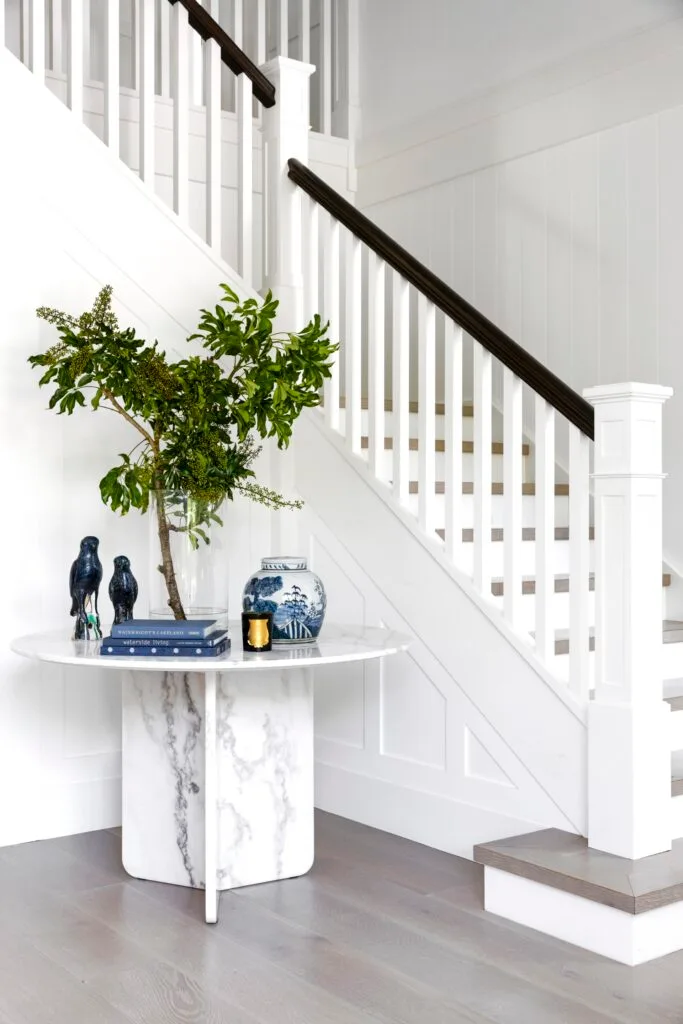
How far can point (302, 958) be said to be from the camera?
2.53 m

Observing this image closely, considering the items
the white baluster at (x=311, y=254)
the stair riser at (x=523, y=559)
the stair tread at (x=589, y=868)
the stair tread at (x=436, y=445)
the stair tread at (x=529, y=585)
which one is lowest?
the stair tread at (x=589, y=868)

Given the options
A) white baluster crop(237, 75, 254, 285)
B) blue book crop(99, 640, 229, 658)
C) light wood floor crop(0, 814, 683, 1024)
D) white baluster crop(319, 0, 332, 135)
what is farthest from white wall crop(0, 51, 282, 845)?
white baluster crop(319, 0, 332, 135)

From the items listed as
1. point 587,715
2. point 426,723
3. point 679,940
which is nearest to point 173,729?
point 426,723

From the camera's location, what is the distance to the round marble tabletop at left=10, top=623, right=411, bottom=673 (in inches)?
102

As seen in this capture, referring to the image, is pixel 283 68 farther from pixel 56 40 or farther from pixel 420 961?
pixel 420 961

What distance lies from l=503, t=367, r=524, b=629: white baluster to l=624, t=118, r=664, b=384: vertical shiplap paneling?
3.64ft

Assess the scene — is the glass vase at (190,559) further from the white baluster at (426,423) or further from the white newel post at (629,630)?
the white newel post at (629,630)

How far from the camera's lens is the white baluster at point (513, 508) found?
123 inches

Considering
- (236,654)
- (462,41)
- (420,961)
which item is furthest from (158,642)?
(462,41)

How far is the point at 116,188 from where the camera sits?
11.9ft

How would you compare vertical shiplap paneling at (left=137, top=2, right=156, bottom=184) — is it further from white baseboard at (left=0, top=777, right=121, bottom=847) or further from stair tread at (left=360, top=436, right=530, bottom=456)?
white baseboard at (left=0, top=777, right=121, bottom=847)

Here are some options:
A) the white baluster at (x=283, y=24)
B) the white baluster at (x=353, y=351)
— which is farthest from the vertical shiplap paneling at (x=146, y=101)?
the white baluster at (x=283, y=24)

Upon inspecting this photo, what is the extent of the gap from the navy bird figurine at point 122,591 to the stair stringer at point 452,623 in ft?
2.85

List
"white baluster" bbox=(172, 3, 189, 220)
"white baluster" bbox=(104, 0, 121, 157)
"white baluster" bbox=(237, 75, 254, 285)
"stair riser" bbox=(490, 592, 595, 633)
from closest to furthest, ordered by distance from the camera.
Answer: "stair riser" bbox=(490, 592, 595, 633), "white baluster" bbox=(104, 0, 121, 157), "white baluster" bbox=(172, 3, 189, 220), "white baluster" bbox=(237, 75, 254, 285)
